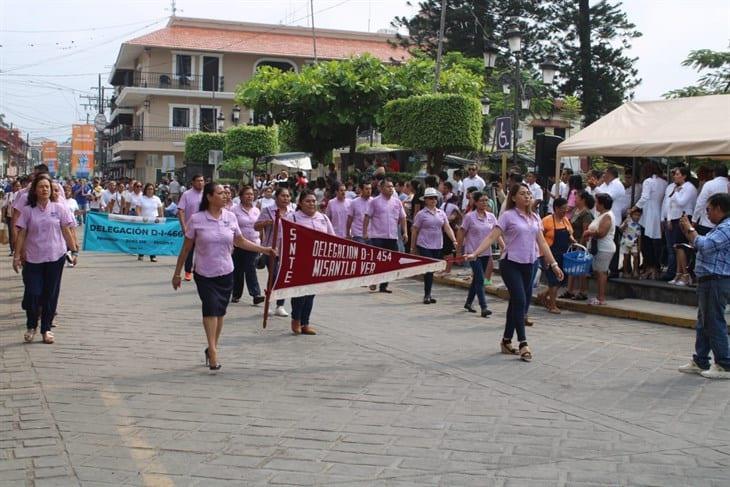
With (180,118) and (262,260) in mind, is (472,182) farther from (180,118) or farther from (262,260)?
(180,118)

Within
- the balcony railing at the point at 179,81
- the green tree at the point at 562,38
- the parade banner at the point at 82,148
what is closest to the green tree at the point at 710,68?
the green tree at the point at 562,38

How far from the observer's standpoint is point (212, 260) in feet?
27.0

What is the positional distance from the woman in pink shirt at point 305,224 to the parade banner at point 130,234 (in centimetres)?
878

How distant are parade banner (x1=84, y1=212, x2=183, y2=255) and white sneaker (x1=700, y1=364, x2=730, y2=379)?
40.6 feet

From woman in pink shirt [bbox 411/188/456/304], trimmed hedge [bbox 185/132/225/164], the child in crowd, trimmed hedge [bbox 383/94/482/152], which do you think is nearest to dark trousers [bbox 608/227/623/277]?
the child in crowd

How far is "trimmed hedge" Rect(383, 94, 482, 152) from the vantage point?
23078 mm

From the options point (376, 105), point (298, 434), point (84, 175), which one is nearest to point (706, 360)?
point (298, 434)

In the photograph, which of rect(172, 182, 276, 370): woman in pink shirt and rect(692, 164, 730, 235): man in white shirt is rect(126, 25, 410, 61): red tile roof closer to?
rect(692, 164, 730, 235): man in white shirt

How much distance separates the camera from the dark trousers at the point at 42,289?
9414 millimetres

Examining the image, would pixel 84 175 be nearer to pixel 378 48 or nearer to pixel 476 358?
pixel 378 48

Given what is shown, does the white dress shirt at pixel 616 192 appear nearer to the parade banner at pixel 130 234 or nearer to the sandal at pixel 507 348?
the sandal at pixel 507 348

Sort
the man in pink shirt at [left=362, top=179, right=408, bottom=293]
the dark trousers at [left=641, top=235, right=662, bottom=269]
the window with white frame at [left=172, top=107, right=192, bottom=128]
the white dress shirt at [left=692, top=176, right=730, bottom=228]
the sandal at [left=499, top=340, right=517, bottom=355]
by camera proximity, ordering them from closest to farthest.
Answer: the sandal at [left=499, top=340, right=517, bottom=355], the white dress shirt at [left=692, top=176, right=730, bottom=228], the dark trousers at [left=641, top=235, right=662, bottom=269], the man in pink shirt at [left=362, top=179, right=408, bottom=293], the window with white frame at [left=172, top=107, right=192, bottom=128]

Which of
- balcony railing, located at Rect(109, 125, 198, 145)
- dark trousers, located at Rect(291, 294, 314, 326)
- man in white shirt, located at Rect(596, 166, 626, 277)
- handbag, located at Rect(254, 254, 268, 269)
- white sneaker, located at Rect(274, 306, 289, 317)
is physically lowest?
white sneaker, located at Rect(274, 306, 289, 317)

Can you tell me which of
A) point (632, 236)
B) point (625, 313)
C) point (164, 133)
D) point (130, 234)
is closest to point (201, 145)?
point (164, 133)
